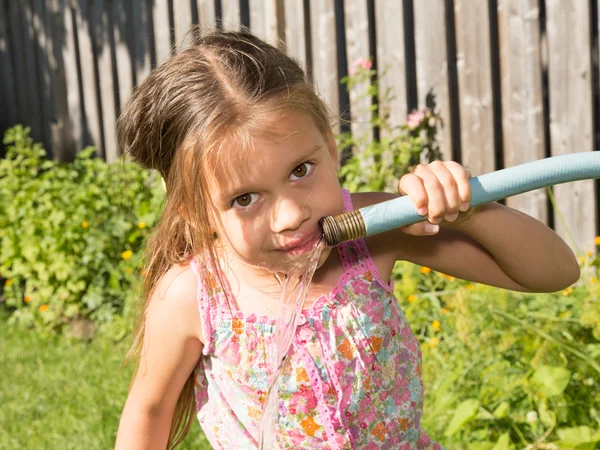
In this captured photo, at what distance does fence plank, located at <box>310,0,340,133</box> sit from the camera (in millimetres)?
4699

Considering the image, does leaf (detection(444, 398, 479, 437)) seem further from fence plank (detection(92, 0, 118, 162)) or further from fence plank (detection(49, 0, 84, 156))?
fence plank (detection(49, 0, 84, 156))

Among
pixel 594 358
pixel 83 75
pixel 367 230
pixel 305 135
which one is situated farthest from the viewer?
pixel 83 75

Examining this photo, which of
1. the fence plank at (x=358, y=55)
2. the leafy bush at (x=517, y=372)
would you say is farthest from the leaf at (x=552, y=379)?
the fence plank at (x=358, y=55)

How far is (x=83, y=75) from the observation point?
6242 millimetres

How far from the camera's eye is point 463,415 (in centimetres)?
263

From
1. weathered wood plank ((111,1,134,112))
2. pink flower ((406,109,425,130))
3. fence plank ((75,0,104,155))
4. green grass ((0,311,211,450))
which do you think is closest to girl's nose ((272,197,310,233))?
green grass ((0,311,211,450))

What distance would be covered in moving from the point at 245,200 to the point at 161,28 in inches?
164

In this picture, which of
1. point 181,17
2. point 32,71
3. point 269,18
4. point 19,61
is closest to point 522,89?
point 269,18

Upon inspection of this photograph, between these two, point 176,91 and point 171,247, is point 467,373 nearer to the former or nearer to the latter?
point 171,247

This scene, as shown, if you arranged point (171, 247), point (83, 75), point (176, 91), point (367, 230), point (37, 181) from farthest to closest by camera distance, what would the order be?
point (83, 75), point (37, 181), point (171, 247), point (176, 91), point (367, 230)

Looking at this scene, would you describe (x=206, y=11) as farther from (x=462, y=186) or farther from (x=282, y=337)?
(x=462, y=186)

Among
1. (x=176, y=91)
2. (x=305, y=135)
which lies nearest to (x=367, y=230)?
(x=305, y=135)

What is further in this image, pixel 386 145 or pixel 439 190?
pixel 386 145

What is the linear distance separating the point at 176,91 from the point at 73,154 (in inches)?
193
